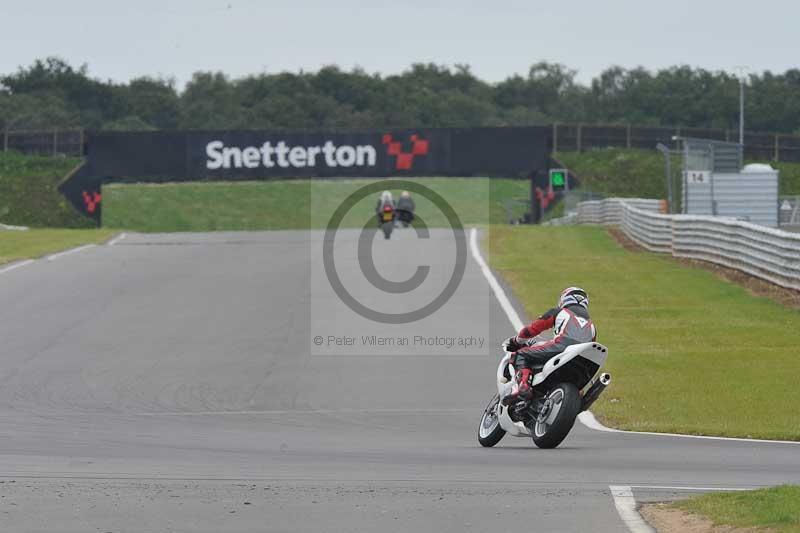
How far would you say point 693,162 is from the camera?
143 feet

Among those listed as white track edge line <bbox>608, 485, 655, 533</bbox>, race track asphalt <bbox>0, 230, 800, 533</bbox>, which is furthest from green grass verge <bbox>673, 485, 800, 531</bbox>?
race track asphalt <bbox>0, 230, 800, 533</bbox>

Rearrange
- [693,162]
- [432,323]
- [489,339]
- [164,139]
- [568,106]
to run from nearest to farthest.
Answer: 1. [489,339]
2. [432,323]
3. [693,162]
4. [164,139]
5. [568,106]

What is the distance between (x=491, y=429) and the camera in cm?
1323

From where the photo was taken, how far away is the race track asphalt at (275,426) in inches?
366

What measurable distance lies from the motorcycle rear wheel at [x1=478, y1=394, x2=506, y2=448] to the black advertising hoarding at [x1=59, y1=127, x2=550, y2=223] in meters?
48.3

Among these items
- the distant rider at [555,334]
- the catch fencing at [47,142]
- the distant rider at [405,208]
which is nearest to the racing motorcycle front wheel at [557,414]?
the distant rider at [555,334]

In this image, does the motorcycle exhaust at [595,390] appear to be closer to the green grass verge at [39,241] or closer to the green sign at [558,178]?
the green grass verge at [39,241]

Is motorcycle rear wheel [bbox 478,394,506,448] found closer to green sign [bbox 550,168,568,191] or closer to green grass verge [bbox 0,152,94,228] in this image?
green sign [bbox 550,168,568,191]

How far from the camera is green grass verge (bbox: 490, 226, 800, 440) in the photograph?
49.2ft

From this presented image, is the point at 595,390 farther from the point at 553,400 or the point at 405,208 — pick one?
the point at 405,208

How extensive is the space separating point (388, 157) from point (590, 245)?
24.9m

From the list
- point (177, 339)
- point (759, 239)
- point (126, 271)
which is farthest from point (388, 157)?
point (177, 339)

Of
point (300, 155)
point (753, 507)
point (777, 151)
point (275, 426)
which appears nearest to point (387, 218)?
point (275, 426)

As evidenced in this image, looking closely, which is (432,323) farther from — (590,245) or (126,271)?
(590,245)
